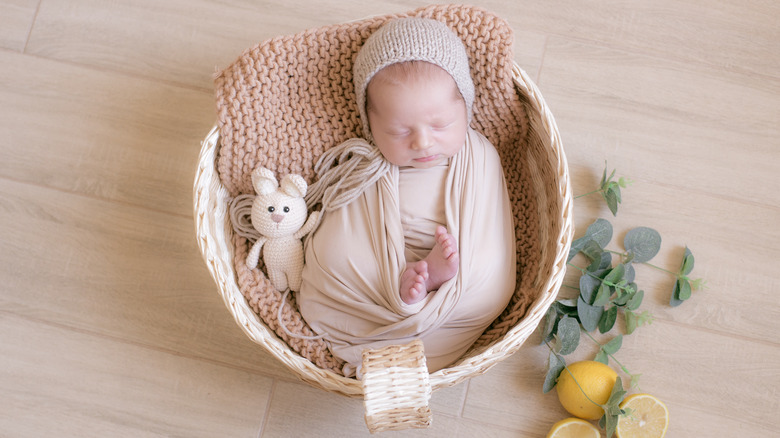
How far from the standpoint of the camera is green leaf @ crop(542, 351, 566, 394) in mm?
1220

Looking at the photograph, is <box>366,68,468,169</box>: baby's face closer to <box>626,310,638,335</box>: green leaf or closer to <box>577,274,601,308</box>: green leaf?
<box>577,274,601,308</box>: green leaf

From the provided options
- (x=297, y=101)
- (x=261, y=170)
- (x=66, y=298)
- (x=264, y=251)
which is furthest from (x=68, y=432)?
(x=297, y=101)

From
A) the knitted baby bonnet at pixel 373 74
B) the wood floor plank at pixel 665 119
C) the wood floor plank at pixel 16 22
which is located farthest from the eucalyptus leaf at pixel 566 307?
the wood floor plank at pixel 16 22

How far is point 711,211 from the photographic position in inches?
53.2

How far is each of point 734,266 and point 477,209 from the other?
63 centimetres

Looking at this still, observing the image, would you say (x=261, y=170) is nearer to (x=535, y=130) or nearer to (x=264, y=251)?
(x=264, y=251)

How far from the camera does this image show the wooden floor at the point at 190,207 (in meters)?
1.28

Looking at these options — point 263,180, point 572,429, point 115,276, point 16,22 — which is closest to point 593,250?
point 572,429

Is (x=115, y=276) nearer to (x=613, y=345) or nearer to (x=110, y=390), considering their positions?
(x=110, y=390)

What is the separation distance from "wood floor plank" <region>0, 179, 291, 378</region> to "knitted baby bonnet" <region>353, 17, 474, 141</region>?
56cm

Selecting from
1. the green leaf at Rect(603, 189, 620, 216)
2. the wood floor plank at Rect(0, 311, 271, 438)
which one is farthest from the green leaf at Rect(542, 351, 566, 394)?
the wood floor plank at Rect(0, 311, 271, 438)

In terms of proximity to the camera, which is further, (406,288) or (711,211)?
(711,211)

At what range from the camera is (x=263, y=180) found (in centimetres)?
116

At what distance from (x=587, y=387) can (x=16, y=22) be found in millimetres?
1519
